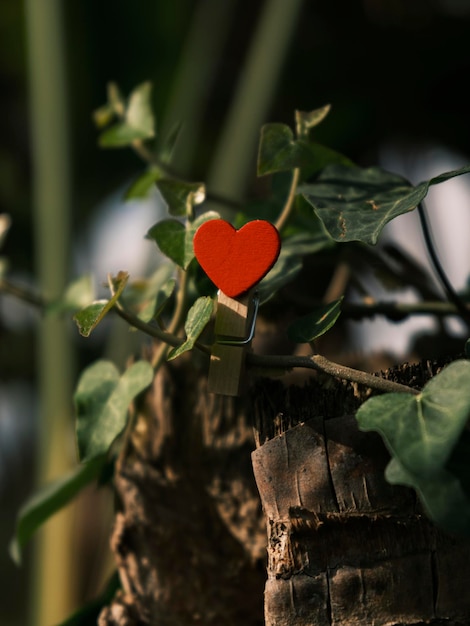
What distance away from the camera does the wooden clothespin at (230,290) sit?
1.20ft

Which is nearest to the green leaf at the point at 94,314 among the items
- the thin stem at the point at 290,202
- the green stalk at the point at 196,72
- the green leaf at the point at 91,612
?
the thin stem at the point at 290,202

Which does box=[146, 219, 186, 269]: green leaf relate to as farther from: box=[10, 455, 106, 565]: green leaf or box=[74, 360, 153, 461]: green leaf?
box=[10, 455, 106, 565]: green leaf

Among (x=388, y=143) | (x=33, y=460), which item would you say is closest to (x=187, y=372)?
(x=388, y=143)

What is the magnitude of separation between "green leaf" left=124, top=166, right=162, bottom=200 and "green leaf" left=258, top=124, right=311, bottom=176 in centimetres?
17

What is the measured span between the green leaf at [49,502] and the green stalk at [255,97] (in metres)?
0.73

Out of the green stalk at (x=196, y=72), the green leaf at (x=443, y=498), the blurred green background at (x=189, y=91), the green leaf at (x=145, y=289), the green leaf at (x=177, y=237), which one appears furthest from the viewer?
the green stalk at (x=196, y=72)

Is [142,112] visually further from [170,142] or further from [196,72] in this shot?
[196,72]

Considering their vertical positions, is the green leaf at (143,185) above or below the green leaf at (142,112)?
below

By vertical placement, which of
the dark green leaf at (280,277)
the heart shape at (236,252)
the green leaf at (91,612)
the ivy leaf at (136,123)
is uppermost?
the ivy leaf at (136,123)

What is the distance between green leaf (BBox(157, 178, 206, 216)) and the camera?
1.42ft

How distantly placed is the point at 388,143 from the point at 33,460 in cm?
159

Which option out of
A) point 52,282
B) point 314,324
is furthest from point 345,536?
point 52,282

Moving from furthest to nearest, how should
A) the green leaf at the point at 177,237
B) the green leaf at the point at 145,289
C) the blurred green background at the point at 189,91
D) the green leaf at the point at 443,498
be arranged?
the blurred green background at the point at 189,91, the green leaf at the point at 145,289, the green leaf at the point at 177,237, the green leaf at the point at 443,498

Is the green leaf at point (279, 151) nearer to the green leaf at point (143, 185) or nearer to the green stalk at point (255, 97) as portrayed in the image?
the green leaf at point (143, 185)
